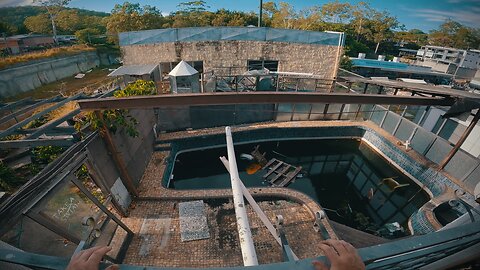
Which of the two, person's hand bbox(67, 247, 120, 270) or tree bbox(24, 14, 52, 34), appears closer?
person's hand bbox(67, 247, 120, 270)

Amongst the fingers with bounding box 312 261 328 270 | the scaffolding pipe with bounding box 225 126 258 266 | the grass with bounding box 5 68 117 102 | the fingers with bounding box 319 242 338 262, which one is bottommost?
the grass with bounding box 5 68 117 102

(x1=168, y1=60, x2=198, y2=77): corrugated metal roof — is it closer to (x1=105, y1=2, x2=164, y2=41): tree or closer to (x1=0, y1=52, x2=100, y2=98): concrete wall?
(x1=0, y1=52, x2=100, y2=98): concrete wall

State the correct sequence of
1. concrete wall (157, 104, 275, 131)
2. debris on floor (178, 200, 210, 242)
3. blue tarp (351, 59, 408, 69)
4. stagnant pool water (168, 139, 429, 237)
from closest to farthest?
debris on floor (178, 200, 210, 242) → stagnant pool water (168, 139, 429, 237) → concrete wall (157, 104, 275, 131) → blue tarp (351, 59, 408, 69)

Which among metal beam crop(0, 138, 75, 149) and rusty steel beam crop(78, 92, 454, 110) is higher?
rusty steel beam crop(78, 92, 454, 110)

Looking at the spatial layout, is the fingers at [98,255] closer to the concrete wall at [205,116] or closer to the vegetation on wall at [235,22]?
the concrete wall at [205,116]

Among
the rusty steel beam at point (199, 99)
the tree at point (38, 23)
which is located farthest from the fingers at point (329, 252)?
the tree at point (38, 23)

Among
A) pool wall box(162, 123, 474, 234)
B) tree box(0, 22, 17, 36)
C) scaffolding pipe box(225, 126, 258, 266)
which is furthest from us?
tree box(0, 22, 17, 36)

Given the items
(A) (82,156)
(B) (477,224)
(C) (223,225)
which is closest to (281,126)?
(C) (223,225)

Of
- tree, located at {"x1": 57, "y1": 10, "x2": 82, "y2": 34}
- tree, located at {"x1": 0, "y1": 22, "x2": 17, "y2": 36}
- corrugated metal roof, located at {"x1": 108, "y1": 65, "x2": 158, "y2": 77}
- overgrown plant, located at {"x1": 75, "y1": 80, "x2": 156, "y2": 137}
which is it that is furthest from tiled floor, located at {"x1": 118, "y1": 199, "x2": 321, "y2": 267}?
tree, located at {"x1": 57, "y1": 10, "x2": 82, "y2": 34}
